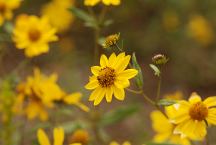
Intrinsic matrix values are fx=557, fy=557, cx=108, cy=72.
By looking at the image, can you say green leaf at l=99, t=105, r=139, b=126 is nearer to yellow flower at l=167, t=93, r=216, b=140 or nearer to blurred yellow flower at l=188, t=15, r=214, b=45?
yellow flower at l=167, t=93, r=216, b=140

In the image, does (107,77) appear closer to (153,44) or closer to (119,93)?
A: (119,93)

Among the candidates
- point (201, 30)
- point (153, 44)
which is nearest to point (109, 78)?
point (153, 44)

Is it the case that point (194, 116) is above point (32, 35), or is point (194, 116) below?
below

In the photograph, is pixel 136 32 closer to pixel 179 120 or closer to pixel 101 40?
pixel 101 40

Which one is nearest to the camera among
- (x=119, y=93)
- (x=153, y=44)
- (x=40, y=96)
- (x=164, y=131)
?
(x=119, y=93)

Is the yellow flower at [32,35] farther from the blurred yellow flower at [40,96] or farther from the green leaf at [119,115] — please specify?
the green leaf at [119,115]

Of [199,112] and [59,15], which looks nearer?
[199,112]

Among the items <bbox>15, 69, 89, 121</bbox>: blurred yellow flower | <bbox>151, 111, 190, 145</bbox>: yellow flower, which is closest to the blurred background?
<bbox>15, 69, 89, 121</bbox>: blurred yellow flower

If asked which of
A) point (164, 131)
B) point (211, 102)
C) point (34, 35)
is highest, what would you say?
point (34, 35)
